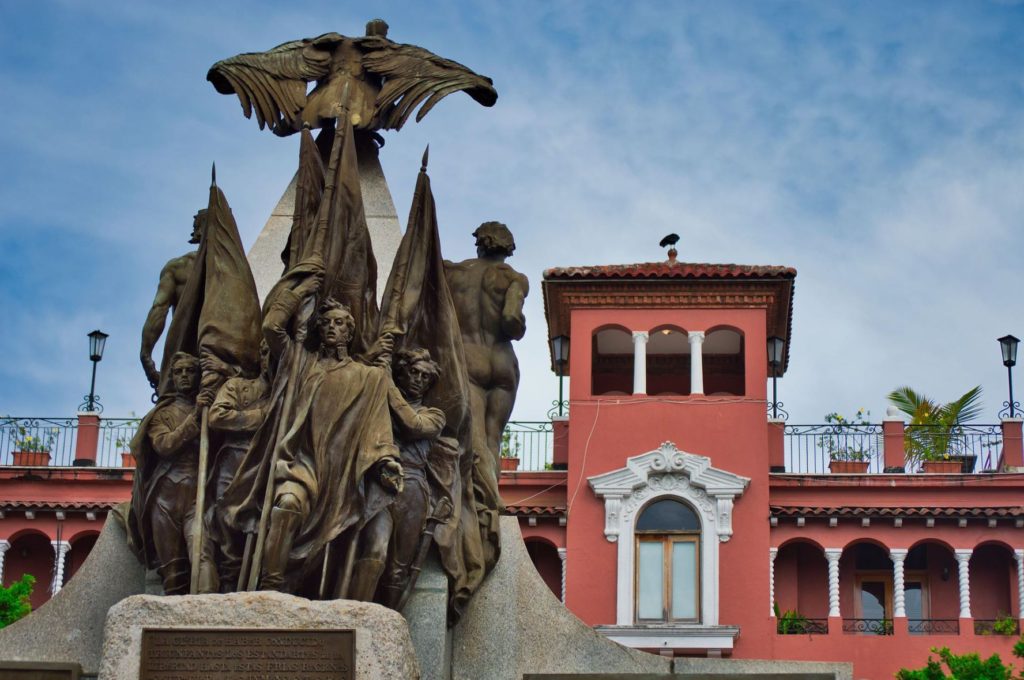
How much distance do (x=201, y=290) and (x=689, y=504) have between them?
28065 millimetres

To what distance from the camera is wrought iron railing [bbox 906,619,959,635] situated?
39.8 meters

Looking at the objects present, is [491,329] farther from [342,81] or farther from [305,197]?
[342,81]

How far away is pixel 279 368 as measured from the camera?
37.0 feet

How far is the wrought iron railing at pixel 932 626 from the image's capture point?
39.8m

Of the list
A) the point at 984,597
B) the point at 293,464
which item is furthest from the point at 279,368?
the point at 984,597

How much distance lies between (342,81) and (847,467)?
29644mm

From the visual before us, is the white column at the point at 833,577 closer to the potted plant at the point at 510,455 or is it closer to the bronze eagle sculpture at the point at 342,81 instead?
the potted plant at the point at 510,455

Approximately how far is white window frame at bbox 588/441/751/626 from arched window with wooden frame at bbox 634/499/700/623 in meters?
0.18

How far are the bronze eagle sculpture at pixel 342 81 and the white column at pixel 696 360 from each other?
28123mm

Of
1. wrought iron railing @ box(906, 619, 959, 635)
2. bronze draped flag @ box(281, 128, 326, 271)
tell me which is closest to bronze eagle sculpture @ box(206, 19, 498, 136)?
bronze draped flag @ box(281, 128, 326, 271)

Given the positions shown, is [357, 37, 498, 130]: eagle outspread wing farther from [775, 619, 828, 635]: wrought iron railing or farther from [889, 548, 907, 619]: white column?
[889, 548, 907, 619]: white column

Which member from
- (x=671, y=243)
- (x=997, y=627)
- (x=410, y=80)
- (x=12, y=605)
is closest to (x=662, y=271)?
(x=671, y=243)

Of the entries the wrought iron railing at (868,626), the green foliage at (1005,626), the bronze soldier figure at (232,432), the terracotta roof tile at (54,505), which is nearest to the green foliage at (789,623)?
the wrought iron railing at (868,626)

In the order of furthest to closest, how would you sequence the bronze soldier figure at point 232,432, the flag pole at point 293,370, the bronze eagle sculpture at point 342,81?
the bronze eagle sculpture at point 342,81
the bronze soldier figure at point 232,432
the flag pole at point 293,370
